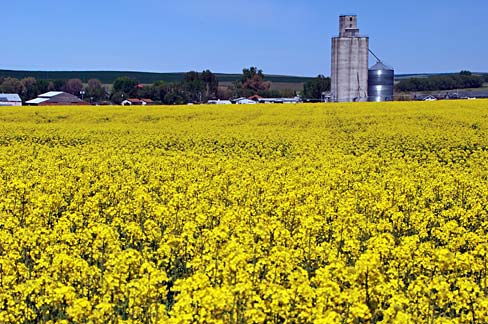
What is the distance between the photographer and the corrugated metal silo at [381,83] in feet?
252

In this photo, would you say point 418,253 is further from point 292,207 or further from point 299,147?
point 299,147

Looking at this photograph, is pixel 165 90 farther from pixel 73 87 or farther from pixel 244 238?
pixel 244 238

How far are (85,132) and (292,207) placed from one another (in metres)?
19.4

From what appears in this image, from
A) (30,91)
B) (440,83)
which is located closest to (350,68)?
(440,83)

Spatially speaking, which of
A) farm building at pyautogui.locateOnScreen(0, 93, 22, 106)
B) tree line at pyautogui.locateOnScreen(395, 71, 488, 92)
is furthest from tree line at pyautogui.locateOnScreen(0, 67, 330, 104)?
farm building at pyautogui.locateOnScreen(0, 93, 22, 106)

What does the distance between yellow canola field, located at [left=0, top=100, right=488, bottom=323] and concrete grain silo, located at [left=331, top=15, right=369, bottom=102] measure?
5685 cm

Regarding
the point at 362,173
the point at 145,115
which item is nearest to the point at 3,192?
the point at 362,173

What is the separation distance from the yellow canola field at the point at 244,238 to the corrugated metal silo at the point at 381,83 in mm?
56499

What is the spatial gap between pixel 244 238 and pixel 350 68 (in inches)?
2829

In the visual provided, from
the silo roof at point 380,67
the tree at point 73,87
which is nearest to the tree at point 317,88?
the silo roof at point 380,67

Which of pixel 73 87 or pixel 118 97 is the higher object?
pixel 73 87

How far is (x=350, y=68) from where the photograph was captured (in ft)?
255

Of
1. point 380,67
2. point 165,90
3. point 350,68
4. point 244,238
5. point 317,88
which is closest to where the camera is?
point 244,238

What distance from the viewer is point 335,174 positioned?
13.6 meters
